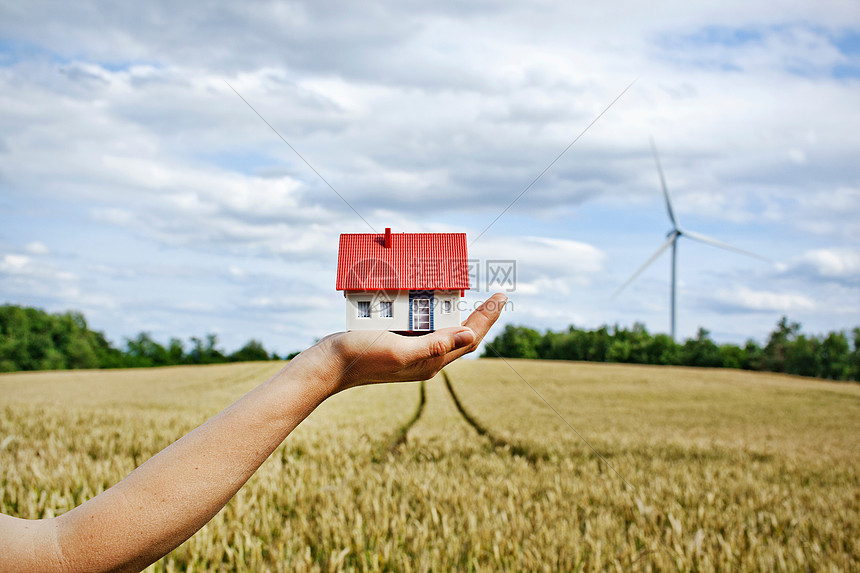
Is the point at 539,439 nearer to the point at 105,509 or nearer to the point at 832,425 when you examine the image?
the point at 105,509

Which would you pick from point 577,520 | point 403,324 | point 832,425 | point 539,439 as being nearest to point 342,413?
point 539,439

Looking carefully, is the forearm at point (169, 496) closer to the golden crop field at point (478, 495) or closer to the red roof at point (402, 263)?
the red roof at point (402, 263)

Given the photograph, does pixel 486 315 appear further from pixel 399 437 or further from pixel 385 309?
pixel 399 437

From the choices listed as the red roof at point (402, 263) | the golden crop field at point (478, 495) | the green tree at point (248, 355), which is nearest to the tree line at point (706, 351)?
the green tree at point (248, 355)

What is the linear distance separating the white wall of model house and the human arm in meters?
0.79

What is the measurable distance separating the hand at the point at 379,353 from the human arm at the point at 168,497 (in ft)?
0.29

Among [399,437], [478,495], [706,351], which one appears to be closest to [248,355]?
[399,437]

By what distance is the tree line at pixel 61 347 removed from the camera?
76375mm

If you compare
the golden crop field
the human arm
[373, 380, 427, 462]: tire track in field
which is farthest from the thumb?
[373, 380, 427, 462]: tire track in field

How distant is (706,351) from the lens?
272 ft

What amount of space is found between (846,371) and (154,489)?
11333cm

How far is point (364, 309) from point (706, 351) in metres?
89.9

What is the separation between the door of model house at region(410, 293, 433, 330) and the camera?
3.44 m

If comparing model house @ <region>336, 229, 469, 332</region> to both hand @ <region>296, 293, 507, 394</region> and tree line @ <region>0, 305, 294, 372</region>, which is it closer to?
hand @ <region>296, 293, 507, 394</region>
